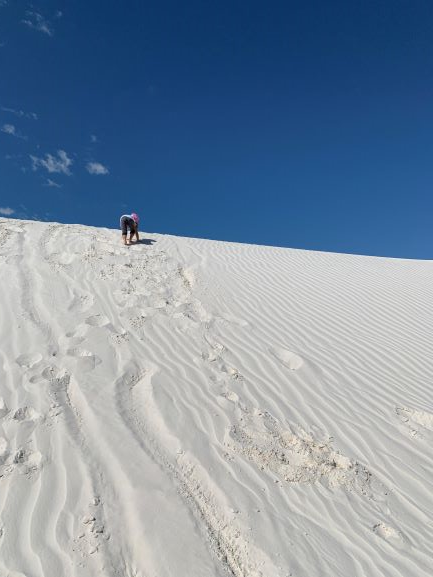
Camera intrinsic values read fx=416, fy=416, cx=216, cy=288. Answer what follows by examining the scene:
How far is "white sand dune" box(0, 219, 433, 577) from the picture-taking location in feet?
9.45

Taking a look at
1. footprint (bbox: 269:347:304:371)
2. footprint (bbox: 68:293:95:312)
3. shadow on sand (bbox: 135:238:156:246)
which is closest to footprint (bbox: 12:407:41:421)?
footprint (bbox: 68:293:95:312)

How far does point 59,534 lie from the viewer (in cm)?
279

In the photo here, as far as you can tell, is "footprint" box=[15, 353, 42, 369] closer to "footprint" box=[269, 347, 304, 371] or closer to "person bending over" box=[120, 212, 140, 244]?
"footprint" box=[269, 347, 304, 371]

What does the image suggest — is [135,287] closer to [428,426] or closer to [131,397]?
[131,397]

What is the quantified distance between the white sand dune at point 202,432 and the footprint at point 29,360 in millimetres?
34

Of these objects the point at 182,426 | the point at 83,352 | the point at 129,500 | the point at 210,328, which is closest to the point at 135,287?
the point at 210,328

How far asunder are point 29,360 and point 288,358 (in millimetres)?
3384

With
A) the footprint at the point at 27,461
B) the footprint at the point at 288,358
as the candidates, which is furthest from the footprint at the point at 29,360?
the footprint at the point at 288,358

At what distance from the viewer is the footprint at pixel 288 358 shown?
18.8 ft

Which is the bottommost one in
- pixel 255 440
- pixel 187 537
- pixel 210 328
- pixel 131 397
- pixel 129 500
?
pixel 187 537

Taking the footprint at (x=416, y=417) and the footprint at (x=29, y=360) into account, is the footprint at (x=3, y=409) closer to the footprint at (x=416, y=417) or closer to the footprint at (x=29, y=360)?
the footprint at (x=29, y=360)

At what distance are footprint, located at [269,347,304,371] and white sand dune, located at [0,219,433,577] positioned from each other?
0.10 ft

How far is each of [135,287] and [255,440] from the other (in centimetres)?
423

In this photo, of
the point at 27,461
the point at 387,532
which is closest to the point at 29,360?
the point at 27,461
